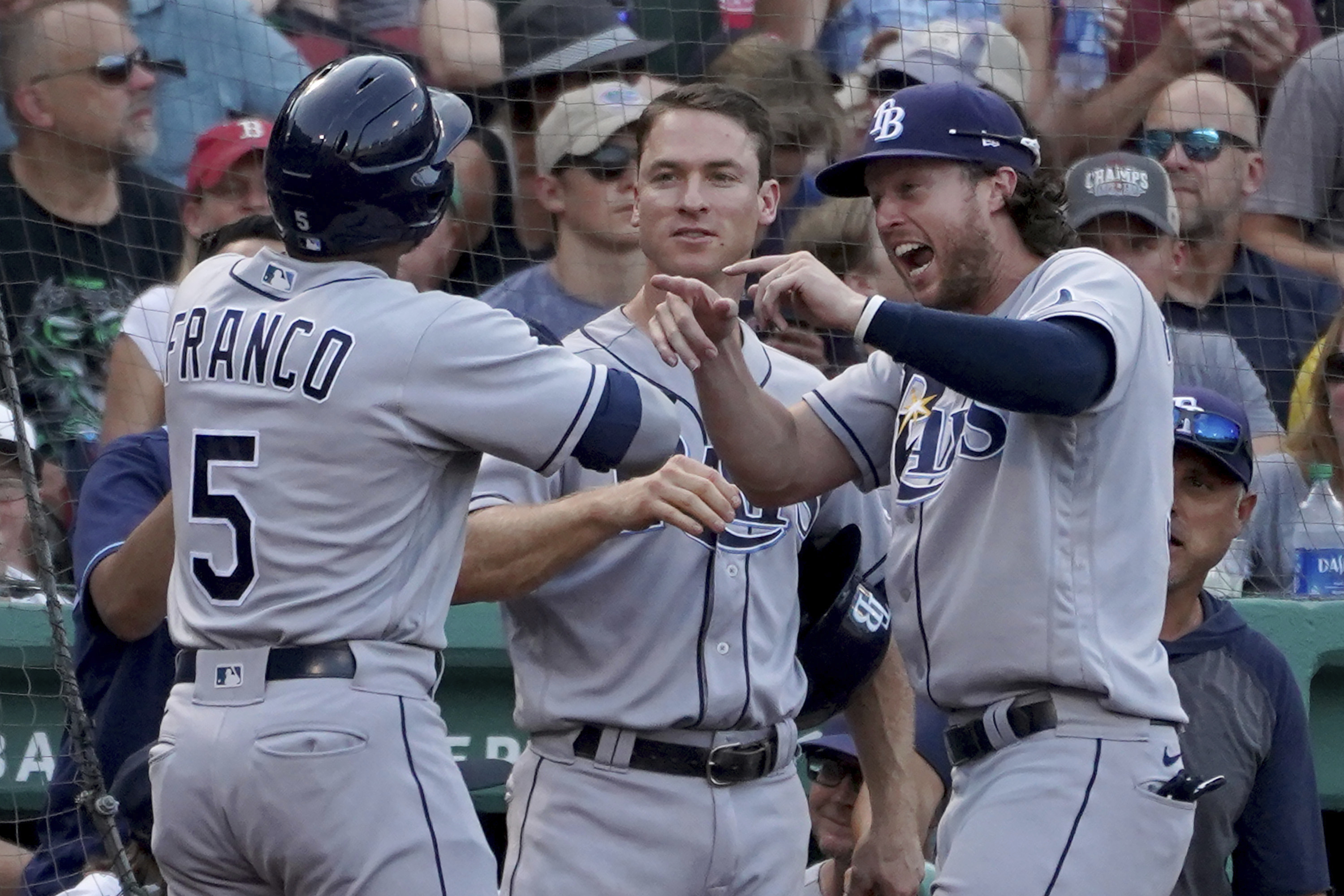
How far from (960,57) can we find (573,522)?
3.00m

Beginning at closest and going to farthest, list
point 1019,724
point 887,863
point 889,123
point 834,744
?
1. point 1019,724
2. point 889,123
3. point 887,863
4. point 834,744

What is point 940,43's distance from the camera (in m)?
5.45

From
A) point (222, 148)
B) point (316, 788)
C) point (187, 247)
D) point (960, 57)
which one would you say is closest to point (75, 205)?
point (187, 247)

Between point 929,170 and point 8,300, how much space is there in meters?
2.79

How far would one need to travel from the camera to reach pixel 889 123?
9.86 ft

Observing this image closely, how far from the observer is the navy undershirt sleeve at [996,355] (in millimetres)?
2557

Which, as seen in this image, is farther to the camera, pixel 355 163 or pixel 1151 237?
pixel 1151 237

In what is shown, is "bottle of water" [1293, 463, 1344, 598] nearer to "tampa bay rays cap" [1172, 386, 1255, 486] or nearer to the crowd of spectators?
the crowd of spectators

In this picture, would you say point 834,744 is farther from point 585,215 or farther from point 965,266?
point 585,215

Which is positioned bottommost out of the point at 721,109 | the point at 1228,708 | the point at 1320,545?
the point at 1320,545

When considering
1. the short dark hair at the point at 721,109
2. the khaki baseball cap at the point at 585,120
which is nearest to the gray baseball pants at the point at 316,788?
the short dark hair at the point at 721,109

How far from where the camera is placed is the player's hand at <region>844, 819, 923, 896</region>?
127 inches

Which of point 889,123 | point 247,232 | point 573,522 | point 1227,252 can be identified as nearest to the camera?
point 573,522

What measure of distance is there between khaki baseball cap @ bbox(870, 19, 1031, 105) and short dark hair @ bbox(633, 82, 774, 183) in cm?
205
